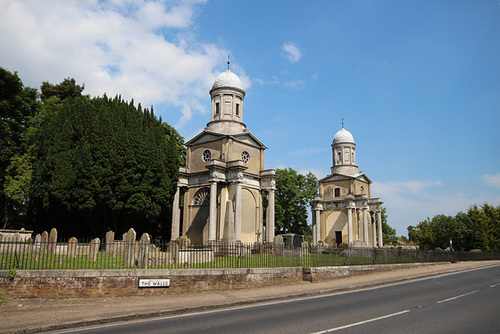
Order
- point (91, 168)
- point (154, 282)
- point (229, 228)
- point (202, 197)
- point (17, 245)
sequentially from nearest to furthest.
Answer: point (154, 282)
point (17, 245)
point (91, 168)
point (229, 228)
point (202, 197)

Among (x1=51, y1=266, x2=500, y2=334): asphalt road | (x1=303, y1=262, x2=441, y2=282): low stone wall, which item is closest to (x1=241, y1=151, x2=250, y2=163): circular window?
(x1=303, y1=262, x2=441, y2=282): low stone wall

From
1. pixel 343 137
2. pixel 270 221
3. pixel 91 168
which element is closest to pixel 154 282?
pixel 91 168

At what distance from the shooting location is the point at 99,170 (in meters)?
25.1

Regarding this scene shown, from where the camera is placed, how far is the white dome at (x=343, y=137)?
56.6 meters

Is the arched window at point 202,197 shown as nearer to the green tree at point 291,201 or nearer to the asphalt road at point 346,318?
the green tree at point 291,201

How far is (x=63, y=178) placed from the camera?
2406 centimetres

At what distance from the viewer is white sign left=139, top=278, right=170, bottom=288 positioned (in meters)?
→ 13.3

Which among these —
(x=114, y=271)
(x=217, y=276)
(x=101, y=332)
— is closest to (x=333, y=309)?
(x=217, y=276)

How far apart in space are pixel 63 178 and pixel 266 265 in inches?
589

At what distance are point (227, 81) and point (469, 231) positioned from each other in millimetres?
Result: 46732

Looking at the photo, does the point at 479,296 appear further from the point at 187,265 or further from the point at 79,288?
the point at 79,288

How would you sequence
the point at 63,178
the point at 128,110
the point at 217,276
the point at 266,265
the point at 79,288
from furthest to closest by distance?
the point at 128,110 < the point at 63,178 < the point at 266,265 < the point at 217,276 < the point at 79,288

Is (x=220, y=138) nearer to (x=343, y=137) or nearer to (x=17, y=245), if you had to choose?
(x=17, y=245)

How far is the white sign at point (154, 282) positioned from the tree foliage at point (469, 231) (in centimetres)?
5550
